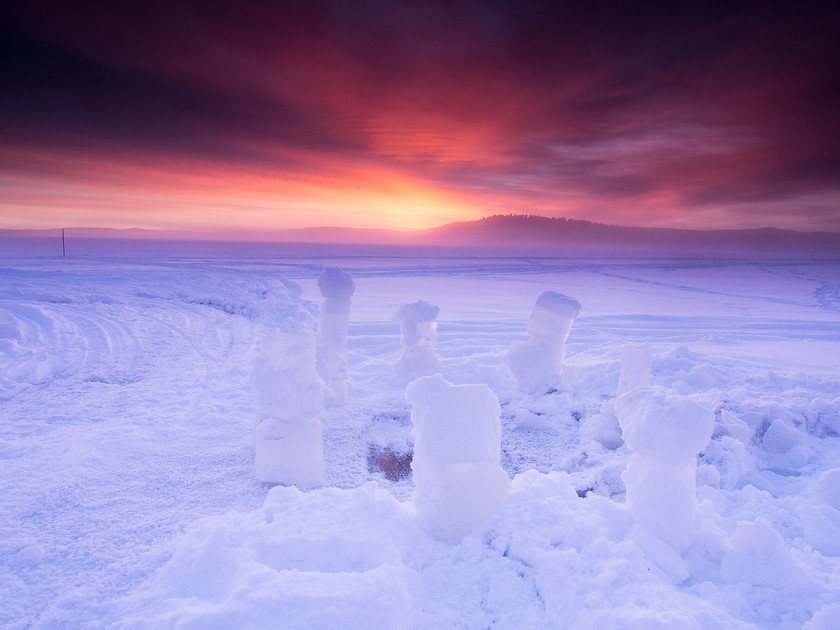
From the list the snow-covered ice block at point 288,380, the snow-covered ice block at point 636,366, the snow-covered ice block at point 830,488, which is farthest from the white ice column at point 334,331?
the snow-covered ice block at point 830,488

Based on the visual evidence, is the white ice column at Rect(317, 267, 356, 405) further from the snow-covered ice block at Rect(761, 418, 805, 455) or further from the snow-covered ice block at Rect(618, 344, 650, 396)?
the snow-covered ice block at Rect(761, 418, 805, 455)

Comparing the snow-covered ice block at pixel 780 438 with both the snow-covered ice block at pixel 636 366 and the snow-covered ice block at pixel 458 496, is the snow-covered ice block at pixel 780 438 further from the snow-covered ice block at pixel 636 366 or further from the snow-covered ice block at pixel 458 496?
the snow-covered ice block at pixel 458 496

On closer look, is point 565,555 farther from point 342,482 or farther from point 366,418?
point 366,418

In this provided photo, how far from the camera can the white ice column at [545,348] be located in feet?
24.9

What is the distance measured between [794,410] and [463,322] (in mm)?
9493

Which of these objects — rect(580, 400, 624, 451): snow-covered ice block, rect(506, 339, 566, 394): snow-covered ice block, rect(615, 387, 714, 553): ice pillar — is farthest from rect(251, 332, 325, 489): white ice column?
rect(506, 339, 566, 394): snow-covered ice block

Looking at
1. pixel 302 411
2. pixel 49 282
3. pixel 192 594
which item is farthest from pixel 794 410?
pixel 49 282

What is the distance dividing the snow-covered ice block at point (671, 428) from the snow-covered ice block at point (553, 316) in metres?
4.14

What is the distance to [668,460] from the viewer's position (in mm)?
3369

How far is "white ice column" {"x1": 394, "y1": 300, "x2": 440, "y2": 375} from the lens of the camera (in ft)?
26.3

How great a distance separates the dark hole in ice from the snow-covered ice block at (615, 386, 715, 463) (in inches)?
102

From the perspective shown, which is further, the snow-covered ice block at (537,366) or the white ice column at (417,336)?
the white ice column at (417,336)

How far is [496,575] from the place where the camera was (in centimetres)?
310

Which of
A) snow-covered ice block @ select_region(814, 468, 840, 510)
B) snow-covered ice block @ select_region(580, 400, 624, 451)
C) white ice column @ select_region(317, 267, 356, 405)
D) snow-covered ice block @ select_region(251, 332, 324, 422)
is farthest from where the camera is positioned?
white ice column @ select_region(317, 267, 356, 405)
